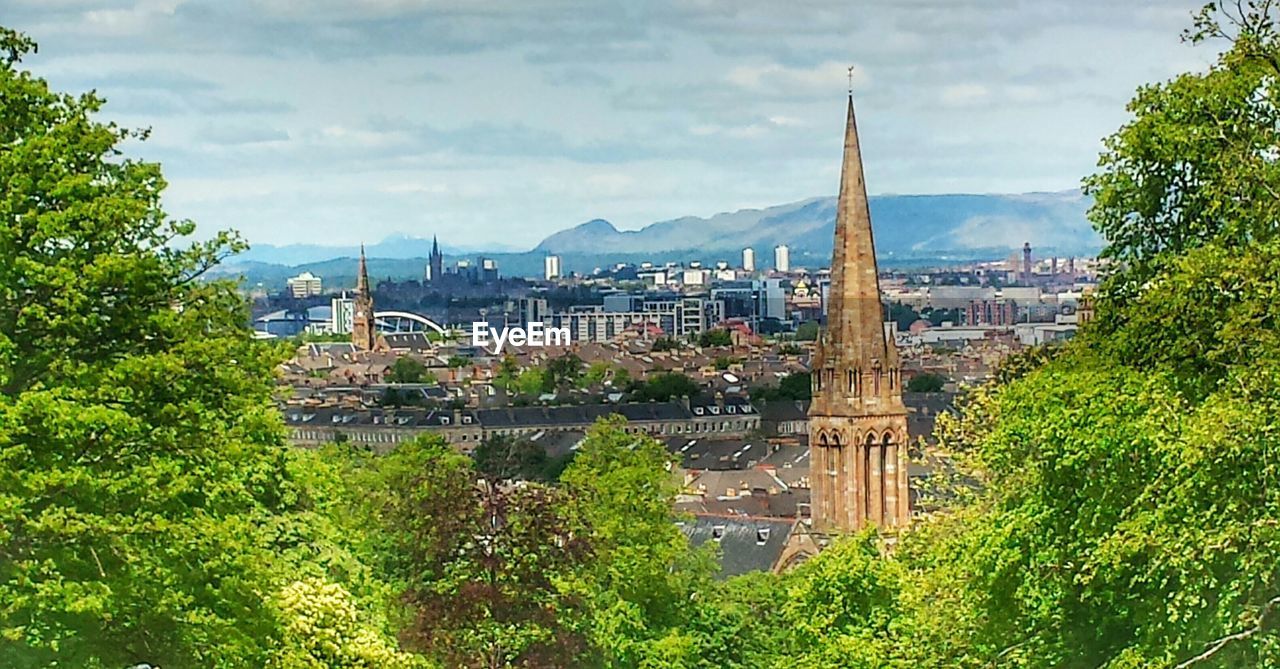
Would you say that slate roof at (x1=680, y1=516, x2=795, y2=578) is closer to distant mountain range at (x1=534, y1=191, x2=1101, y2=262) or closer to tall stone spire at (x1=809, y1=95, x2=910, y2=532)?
tall stone spire at (x1=809, y1=95, x2=910, y2=532)

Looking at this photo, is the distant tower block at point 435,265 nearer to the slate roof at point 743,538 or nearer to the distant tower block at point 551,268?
the distant tower block at point 551,268

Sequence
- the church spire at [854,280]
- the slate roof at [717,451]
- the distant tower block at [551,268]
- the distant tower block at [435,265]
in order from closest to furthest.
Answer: the church spire at [854,280]
the slate roof at [717,451]
the distant tower block at [435,265]
the distant tower block at [551,268]

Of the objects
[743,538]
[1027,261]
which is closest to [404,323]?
[1027,261]

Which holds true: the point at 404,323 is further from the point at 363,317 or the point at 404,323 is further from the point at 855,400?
the point at 855,400

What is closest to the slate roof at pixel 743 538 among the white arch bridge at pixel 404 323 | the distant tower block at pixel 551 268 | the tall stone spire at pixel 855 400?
the tall stone spire at pixel 855 400

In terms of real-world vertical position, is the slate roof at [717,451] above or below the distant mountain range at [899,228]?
below

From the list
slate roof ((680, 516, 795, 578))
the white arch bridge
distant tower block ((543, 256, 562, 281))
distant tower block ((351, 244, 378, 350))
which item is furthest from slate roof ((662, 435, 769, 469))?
distant tower block ((543, 256, 562, 281))
